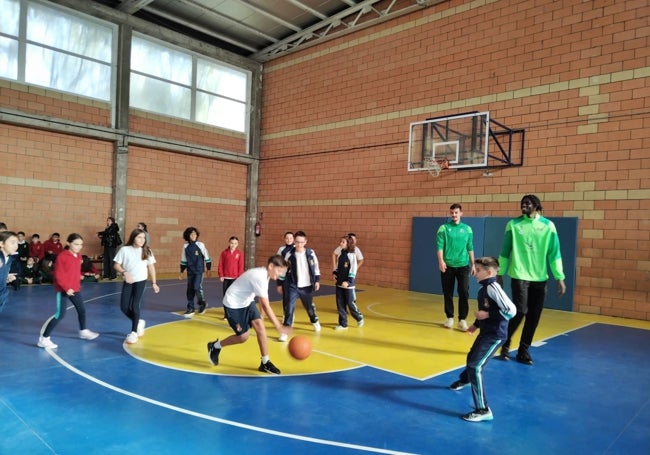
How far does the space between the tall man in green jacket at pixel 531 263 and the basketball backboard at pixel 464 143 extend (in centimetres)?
534

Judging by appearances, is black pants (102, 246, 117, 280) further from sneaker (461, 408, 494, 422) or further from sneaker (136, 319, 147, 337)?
sneaker (461, 408, 494, 422)

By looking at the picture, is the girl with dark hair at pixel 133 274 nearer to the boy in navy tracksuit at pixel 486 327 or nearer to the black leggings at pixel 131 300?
the black leggings at pixel 131 300

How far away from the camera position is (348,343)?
22.8 ft

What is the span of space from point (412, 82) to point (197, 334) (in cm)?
1004

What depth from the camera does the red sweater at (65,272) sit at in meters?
6.32

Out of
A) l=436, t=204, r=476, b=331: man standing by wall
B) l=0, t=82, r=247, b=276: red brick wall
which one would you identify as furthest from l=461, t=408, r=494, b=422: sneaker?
l=0, t=82, r=247, b=276: red brick wall

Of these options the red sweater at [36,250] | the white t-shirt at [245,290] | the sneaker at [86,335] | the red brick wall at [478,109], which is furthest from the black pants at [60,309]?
the red brick wall at [478,109]

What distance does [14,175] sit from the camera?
520 inches

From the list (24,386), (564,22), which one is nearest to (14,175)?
(24,386)

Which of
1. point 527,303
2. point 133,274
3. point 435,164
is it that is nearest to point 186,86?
point 435,164

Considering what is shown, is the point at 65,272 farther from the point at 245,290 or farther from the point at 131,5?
the point at 131,5

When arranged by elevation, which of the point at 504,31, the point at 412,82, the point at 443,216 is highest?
the point at 504,31

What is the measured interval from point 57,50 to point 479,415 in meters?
14.9

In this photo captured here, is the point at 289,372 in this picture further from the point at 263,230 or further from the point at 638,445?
the point at 263,230
